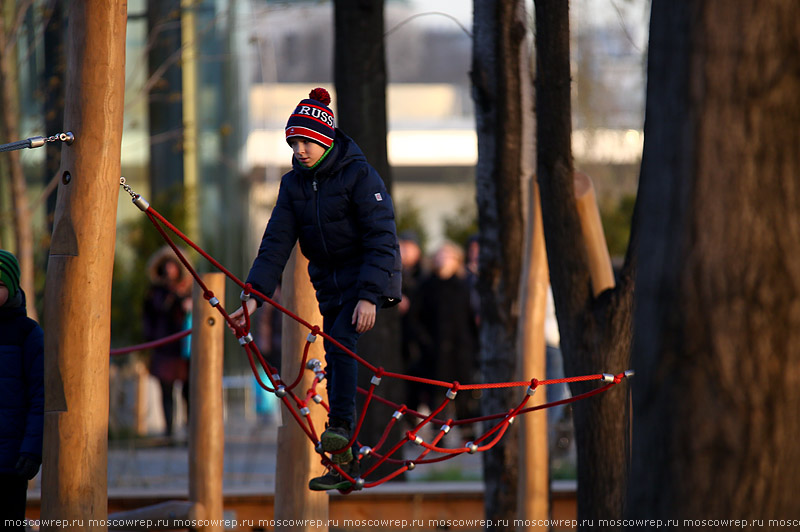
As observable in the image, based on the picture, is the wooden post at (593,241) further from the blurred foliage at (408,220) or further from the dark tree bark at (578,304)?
the blurred foliage at (408,220)

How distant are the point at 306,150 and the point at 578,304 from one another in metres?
1.66

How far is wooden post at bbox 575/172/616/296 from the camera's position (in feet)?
19.3

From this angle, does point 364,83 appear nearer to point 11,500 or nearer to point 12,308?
point 12,308

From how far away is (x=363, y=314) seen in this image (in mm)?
5000

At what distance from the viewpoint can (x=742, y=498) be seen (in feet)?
9.40

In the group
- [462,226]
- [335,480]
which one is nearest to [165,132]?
[462,226]

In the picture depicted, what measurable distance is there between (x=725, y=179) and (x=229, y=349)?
15071 millimetres

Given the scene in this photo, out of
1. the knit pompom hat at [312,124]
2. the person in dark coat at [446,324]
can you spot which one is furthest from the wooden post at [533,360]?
the person in dark coat at [446,324]

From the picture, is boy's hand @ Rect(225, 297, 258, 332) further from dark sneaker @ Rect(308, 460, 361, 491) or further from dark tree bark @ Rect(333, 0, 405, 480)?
dark tree bark @ Rect(333, 0, 405, 480)

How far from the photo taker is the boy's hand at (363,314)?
499cm

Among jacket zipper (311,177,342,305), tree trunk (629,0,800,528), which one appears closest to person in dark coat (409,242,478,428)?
jacket zipper (311,177,342,305)

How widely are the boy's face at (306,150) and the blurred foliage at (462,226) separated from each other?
45.2 feet

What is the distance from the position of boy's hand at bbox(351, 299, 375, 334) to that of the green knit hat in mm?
1501

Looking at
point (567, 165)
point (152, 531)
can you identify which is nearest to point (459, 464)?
point (152, 531)
